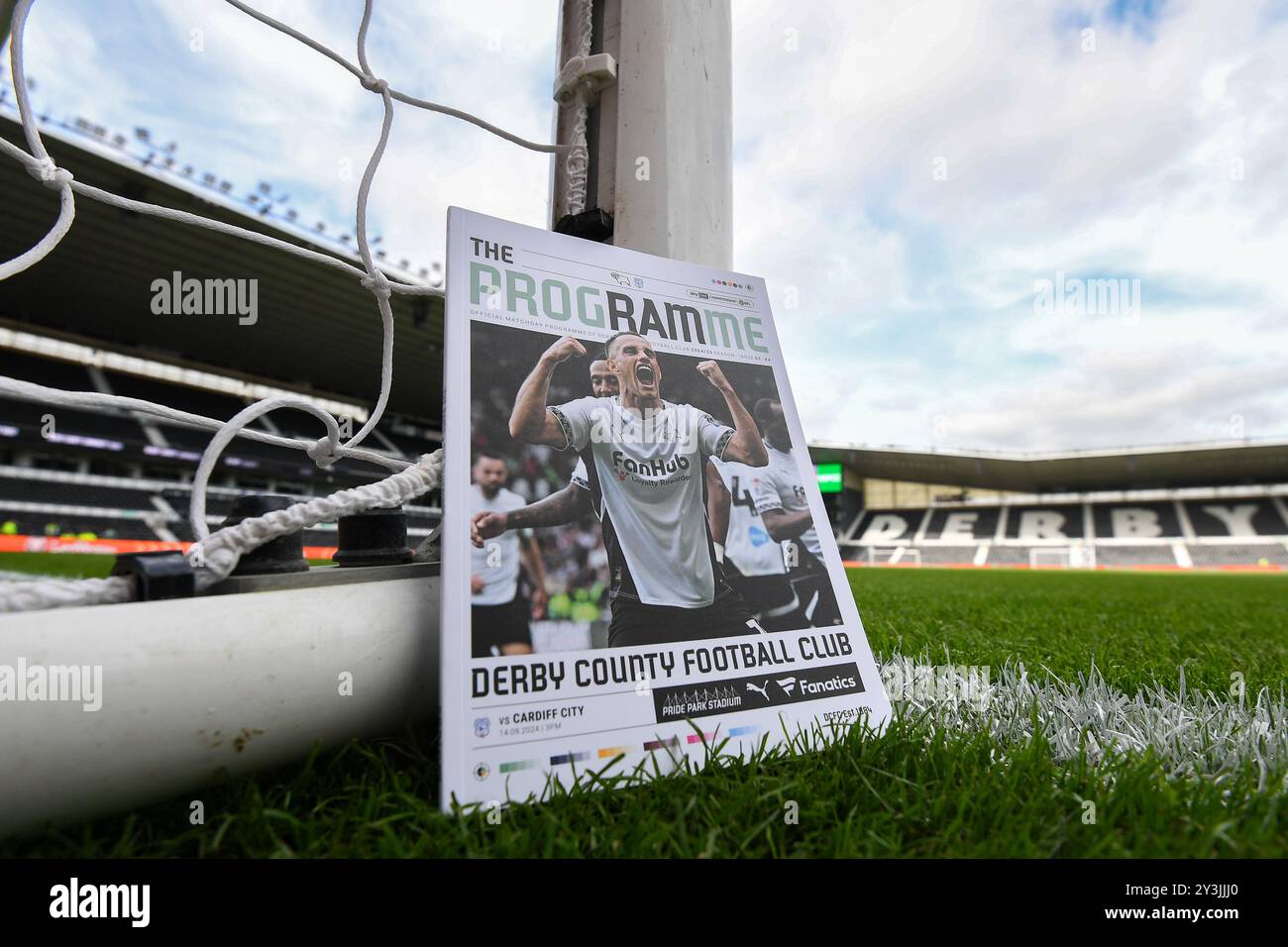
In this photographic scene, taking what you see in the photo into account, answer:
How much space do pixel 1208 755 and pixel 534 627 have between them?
2.78 ft

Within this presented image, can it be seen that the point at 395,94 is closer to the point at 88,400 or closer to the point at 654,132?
the point at 654,132

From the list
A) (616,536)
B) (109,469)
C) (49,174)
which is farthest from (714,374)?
(109,469)

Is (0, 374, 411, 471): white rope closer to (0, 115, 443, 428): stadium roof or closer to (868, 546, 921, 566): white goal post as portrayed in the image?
(0, 115, 443, 428): stadium roof

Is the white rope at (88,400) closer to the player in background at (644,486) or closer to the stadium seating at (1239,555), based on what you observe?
the player in background at (644,486)

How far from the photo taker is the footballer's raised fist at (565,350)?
2.86 feet

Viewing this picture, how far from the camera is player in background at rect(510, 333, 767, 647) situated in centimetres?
81

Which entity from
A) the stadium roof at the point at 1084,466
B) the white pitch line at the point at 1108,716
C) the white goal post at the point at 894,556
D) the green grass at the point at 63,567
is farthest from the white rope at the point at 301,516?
the white goal post at the point at 894,556

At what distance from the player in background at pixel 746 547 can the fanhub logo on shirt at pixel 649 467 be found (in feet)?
0.17

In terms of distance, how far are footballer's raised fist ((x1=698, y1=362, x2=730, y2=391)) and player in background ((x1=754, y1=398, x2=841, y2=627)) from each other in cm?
7

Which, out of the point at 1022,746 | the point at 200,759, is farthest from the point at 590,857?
the point at 1022,746

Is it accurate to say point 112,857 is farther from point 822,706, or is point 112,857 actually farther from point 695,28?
point 695,28

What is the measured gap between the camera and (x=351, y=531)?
2.97 ft

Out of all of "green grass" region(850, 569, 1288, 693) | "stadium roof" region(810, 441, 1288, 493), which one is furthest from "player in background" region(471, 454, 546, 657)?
"stadium roof" region(810, 441, 1288, 493)

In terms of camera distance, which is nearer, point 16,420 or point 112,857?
point 112,857
